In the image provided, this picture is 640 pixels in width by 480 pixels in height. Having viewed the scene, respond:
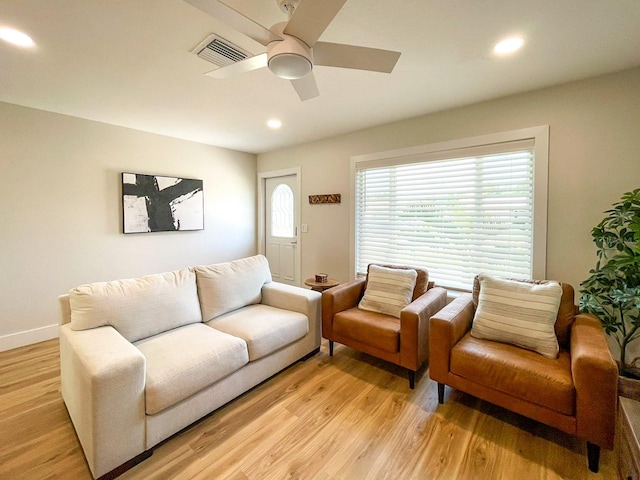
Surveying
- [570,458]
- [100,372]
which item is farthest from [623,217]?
[100,372]

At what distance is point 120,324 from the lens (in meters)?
1.83

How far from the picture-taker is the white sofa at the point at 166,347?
1.38 m

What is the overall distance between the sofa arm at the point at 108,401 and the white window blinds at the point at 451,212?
2.66 m

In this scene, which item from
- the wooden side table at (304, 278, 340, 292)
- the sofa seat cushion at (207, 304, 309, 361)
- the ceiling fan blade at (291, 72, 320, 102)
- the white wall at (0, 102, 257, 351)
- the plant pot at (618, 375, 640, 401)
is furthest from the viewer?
the wooden side table at (304, 278, 340, 292)

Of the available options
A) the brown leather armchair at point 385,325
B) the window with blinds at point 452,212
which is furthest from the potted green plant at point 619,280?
the brown leather armchair at point 385,325

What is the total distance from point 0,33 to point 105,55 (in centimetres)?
51

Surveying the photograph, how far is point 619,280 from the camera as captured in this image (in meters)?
1.91

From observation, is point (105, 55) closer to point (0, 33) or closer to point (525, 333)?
point (0, 33)

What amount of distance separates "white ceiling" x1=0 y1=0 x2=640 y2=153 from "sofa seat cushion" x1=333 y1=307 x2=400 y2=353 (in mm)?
1971

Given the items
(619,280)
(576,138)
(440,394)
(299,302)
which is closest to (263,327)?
(299,302)

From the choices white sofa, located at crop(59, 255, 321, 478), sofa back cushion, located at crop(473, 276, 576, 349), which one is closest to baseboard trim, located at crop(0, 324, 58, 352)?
white sofa, located at crop(59, 255, 321, 478)

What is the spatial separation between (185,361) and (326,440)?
0.97 meters

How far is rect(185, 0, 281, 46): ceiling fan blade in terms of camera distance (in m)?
1.08

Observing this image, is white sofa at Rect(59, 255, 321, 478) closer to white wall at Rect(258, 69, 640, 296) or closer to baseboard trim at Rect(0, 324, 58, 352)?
baseboard trim at Rect(0, 324, 58, 352)
